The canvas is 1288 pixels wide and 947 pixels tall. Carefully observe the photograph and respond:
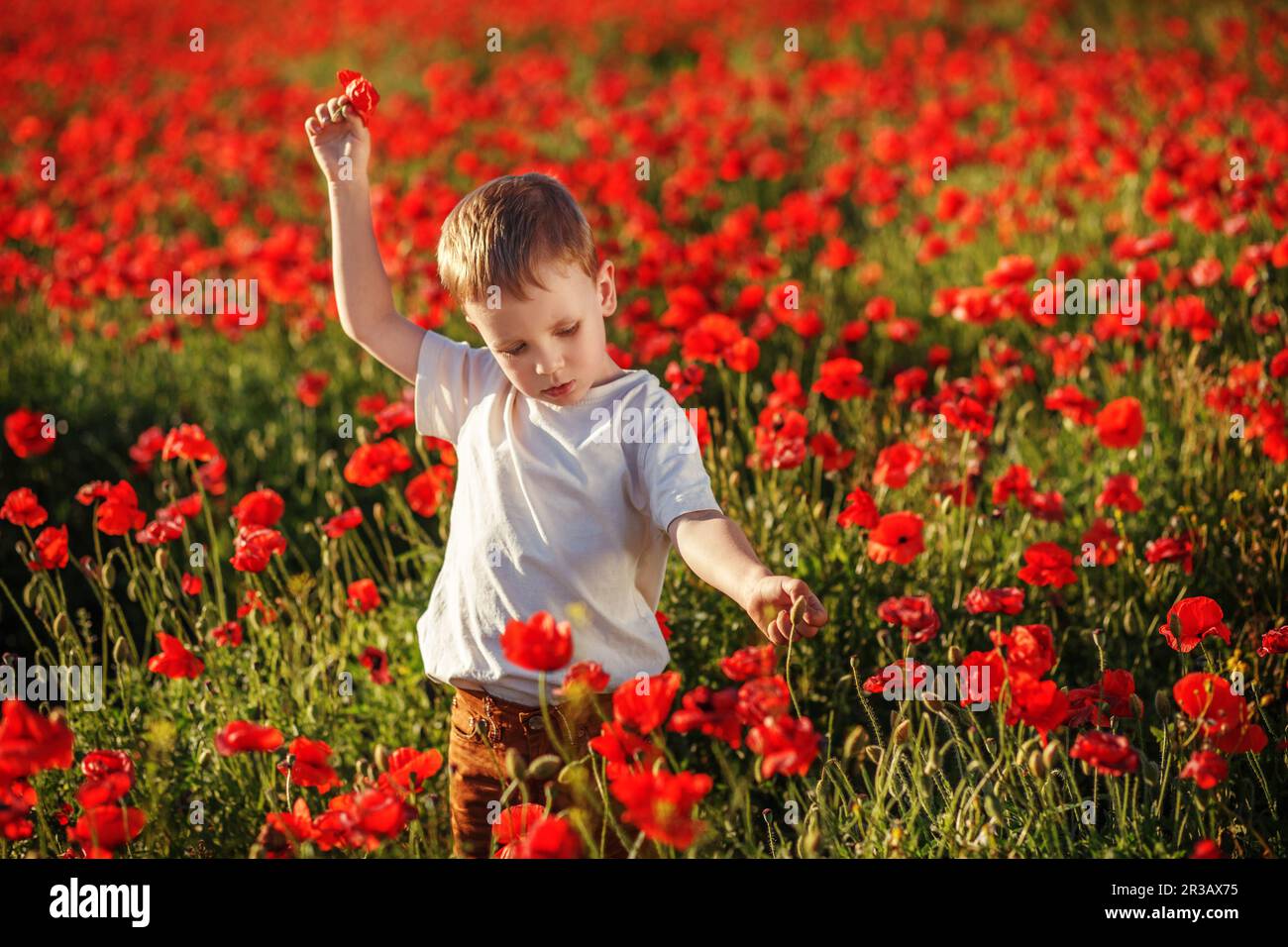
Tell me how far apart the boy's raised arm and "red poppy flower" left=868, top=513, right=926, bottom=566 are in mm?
901

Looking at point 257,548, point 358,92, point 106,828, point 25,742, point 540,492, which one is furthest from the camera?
point 257,548

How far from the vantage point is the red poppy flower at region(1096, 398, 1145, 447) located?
8.96ft

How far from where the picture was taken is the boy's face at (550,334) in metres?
1.87

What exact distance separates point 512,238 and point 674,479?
430 millimetres

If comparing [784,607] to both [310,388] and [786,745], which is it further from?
[310,388]

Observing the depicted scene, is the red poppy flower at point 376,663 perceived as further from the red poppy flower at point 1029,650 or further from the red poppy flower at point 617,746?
the red poppy flower at point 1029,650

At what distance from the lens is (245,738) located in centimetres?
173

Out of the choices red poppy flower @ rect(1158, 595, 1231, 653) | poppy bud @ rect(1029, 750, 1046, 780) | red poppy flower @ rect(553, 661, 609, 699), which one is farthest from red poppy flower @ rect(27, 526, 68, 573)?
red poppy flower @ rect(1158, 595, 1231, 653)

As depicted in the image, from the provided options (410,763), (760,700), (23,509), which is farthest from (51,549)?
(760,700)

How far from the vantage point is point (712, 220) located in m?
5.59

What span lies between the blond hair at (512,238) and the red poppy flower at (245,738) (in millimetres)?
695

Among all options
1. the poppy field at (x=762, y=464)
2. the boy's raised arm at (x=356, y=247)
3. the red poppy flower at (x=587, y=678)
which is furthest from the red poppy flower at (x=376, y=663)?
the red poppy flower at (x=587, y=678)
